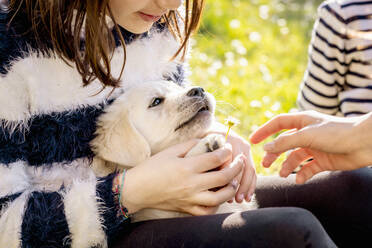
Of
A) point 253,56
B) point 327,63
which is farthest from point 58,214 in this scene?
point 253,56

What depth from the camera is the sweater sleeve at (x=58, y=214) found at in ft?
4.94

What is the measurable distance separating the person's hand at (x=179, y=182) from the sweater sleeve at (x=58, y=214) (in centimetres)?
8

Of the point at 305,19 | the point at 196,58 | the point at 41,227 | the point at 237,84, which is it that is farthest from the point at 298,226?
the point at 305,19

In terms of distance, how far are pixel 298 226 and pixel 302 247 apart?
2.3 inches

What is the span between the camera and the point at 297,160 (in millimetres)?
1790

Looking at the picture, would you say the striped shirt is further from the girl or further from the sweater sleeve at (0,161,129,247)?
the sweater sleeve at (0,161,129,247)

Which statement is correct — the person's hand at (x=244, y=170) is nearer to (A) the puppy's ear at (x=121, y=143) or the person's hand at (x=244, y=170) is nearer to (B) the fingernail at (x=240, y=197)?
(B) the fingernail at (x=240, y=197)

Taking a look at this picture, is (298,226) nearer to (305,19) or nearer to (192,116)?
(192,116)

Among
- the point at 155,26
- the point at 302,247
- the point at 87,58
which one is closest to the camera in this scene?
the point at 302,247

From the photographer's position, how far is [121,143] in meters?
1.73

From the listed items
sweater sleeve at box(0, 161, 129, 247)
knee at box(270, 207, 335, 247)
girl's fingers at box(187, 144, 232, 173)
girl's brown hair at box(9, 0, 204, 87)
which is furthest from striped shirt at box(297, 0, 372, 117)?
sweater sleeve at box(0, 161, 129, 247)

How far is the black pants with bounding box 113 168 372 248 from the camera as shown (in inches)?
53.7

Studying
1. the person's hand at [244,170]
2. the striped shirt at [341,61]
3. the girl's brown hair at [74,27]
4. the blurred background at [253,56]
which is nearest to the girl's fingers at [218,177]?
the person's hand at [244,170]

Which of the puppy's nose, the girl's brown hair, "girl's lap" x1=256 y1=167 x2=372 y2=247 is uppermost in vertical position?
the girl's brown hair
